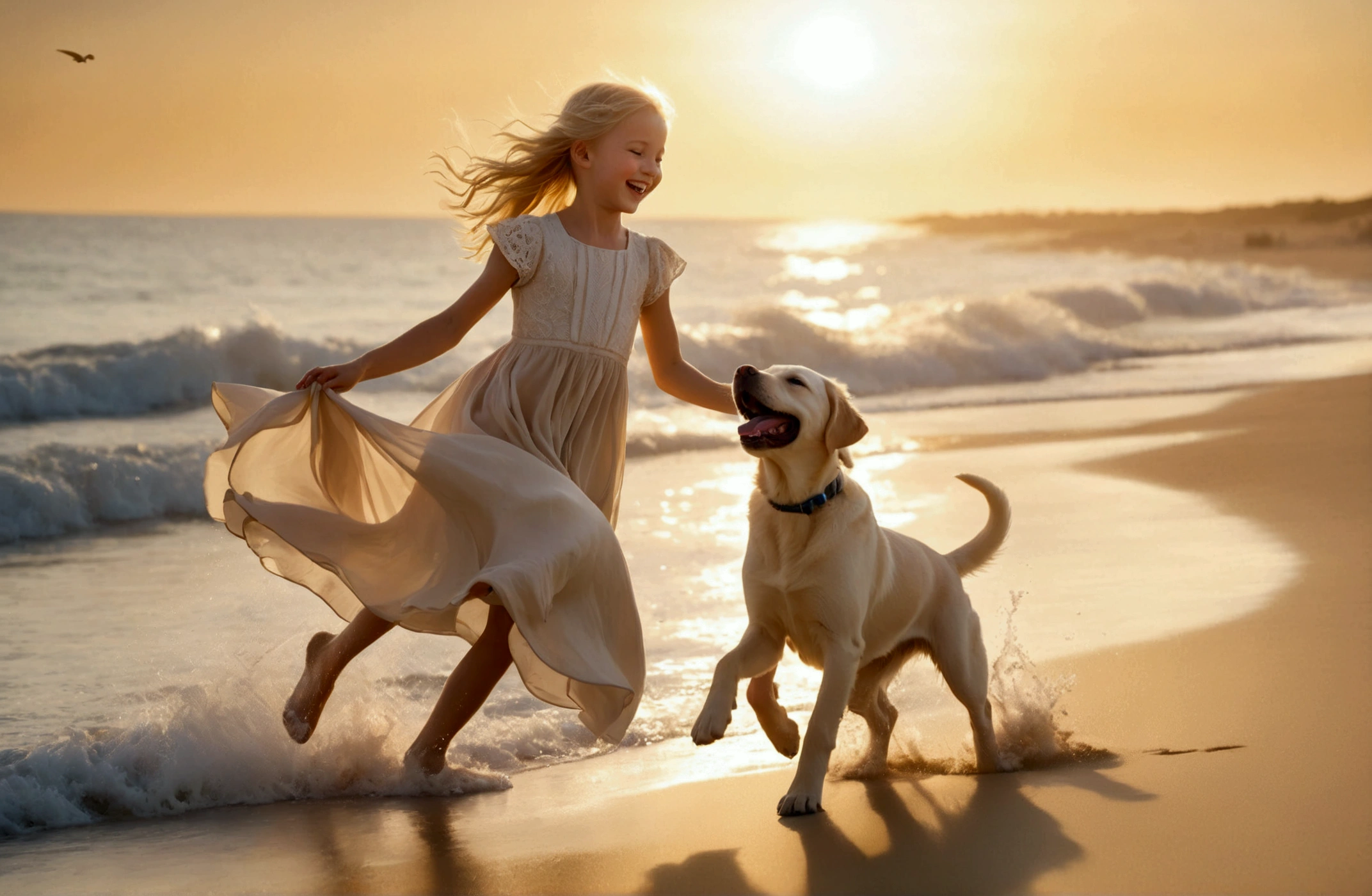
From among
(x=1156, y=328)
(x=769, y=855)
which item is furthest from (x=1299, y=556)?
(x=1156, y=328)

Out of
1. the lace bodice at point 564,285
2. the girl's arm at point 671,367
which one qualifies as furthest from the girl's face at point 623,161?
the girl's arm at point 671,367

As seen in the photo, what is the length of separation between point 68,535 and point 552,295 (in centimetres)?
576

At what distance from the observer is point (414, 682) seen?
5.38 meters

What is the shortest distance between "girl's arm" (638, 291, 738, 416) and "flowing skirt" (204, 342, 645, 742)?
31cm

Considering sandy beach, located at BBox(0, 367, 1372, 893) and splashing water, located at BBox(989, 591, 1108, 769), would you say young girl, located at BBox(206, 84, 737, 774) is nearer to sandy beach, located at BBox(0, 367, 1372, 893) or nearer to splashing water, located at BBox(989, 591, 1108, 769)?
sandy beach, located at BBox(0, 367, 1372, 893)

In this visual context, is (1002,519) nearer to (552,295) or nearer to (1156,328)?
(552,295)

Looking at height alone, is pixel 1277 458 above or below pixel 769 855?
above

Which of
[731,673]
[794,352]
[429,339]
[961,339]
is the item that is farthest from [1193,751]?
[794,352]

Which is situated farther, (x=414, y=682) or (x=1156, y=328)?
(x=1156, y=328)

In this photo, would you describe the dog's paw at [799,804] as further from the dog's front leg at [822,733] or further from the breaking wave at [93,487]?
the breaking wave at [93,487]

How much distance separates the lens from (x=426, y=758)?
4133 millimetres

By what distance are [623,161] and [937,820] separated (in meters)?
2.24

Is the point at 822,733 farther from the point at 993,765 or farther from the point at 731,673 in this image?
the point at 993,765

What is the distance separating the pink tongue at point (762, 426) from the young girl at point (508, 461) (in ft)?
1.78
